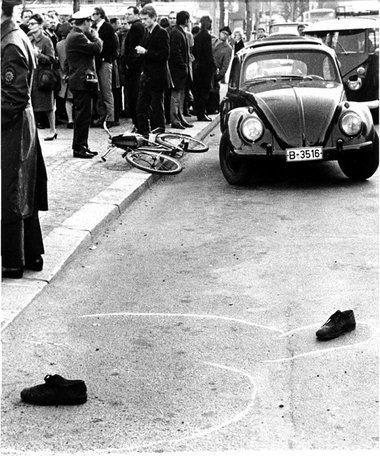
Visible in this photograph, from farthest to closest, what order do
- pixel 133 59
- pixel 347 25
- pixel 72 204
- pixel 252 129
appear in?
pixel 347 25, pixel 133 59, pixel 252 129, pixel 72 204

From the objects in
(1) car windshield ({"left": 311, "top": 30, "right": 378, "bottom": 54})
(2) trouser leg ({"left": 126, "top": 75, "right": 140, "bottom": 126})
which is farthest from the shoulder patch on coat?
(1) car windshield ({"left": 311, "top": 30, "right": 378, "bottom": 54})

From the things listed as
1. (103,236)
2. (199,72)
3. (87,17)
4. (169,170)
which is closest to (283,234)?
(103,236)

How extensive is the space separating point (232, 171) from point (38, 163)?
4683 mm

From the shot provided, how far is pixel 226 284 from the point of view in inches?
264

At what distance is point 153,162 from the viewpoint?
11.7m

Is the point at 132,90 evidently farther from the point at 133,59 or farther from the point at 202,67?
the point at 202,67

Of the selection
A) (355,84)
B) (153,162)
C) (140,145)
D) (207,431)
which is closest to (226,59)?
(355,84)

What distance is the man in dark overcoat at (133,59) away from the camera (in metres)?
14.8

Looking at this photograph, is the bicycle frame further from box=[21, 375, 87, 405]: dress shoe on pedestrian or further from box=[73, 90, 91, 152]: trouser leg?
box=[21, 375, 87, 405]: dress shoe on pedestrian

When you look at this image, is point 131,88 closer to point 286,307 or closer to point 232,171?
point 232,171

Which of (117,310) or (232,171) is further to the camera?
(232,171)

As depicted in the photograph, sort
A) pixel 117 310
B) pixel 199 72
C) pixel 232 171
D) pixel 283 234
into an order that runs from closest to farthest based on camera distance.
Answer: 1. pixel 117 310
2. pixel 283 234
3. pixel 232 171
4. pixel 199 72

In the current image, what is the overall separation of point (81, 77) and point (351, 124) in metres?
3.44

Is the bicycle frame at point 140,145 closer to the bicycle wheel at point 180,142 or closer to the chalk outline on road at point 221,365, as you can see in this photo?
the bicycle wheel at point 180,142
